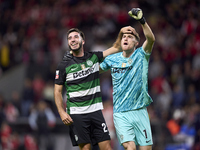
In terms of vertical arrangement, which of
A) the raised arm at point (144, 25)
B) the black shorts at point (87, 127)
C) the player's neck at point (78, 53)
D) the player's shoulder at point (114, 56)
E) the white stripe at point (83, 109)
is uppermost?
the raised arm at point (144, 25)

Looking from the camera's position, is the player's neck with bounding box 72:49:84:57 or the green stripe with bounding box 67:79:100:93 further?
the player's neck with bounding box 72:49:84:57

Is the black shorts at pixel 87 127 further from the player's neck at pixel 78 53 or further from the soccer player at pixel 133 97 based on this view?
the player's neck at pixel 78 53

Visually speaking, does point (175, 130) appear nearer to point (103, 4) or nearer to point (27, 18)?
point (103, 4)

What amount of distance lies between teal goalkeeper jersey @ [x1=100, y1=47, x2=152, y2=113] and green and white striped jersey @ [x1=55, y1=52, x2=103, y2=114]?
43 cm

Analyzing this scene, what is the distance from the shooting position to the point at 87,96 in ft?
23.8

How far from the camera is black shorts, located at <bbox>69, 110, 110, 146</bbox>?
725 cm

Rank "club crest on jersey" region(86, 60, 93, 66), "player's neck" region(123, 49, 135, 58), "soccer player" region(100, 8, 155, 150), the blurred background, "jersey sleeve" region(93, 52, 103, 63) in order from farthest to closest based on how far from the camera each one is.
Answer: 1. the blurred background
2. "jersey sleeve" region(93, 52, 103, 63)
3. "club crest on jersey" region(86, 60, 93, 66)
4. "player's neck" region(123, 49, 135, 58)
5. "soccer player" region(100, 8, 155, 150)

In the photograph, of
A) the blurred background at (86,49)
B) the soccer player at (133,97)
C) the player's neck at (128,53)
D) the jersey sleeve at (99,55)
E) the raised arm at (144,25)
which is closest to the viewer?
the raised arm at (144,25)

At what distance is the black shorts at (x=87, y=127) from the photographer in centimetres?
725

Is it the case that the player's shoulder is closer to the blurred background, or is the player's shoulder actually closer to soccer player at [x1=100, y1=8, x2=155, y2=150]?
soccer player at [x1=100, y1=8, x2=155, y2=150]

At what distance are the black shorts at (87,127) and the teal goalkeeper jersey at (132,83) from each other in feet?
1.33

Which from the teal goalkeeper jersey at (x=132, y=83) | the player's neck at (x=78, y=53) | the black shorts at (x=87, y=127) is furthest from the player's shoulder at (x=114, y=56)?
the black shorts at (x=87, y=127)

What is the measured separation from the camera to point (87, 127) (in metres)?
7.28

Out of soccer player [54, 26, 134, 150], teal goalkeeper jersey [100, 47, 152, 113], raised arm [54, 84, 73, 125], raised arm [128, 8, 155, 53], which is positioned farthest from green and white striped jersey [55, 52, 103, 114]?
raised arm [128, 8, 155, 53]
